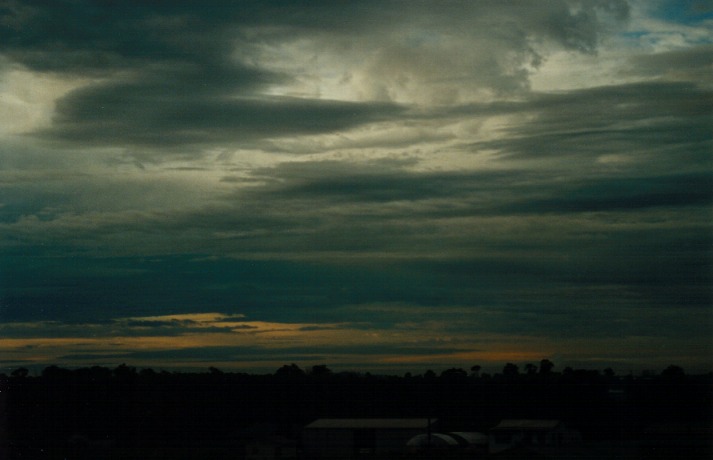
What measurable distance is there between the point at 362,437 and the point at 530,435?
701mm

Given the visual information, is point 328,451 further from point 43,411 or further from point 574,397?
point 43,411

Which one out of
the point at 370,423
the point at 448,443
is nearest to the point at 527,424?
the point at 448,443

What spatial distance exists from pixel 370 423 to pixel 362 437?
7cm

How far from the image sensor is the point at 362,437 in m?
3.69

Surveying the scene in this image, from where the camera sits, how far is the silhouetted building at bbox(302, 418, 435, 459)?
365 cm

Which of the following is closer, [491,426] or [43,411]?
[491,426]

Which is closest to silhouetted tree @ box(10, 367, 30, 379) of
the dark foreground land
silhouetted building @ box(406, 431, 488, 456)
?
the dark foreground land

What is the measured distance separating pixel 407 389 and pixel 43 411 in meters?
1.68

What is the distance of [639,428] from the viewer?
3.66 meters

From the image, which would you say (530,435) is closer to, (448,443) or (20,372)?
(448,443)

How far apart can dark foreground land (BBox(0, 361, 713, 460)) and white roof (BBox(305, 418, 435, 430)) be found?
0.02 m

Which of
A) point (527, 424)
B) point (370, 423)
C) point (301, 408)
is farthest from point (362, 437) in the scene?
point (527, 424)

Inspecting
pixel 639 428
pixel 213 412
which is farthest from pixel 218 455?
pixel 639 428

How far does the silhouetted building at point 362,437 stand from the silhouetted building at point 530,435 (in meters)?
0.28
